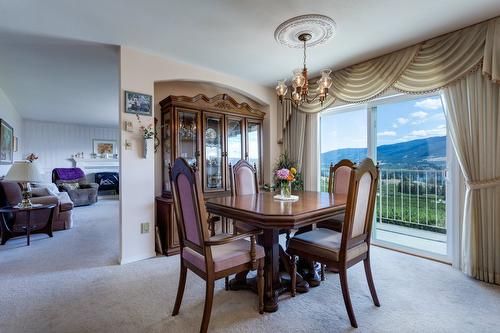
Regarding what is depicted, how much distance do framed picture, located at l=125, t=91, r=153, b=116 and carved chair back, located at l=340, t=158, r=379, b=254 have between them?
2423 millimetres

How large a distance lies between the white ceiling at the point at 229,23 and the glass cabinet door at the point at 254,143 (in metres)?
1.25

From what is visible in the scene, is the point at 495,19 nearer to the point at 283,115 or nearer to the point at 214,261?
the point at 283,115

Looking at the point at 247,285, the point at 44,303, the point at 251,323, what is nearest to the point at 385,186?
the point at 247,285

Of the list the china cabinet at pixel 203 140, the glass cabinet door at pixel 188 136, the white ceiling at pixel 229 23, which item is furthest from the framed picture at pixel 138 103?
the white ceiling at pixel 229 23

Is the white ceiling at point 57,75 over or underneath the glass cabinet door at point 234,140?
over

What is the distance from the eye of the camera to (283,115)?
4.27 metres

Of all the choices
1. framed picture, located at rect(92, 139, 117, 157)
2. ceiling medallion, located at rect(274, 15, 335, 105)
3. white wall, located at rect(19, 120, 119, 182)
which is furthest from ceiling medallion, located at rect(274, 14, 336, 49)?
framed picture, located at rect(92, 139, 117, 157)

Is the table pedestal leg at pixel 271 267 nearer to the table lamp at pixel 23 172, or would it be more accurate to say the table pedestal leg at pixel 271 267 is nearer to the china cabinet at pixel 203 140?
the china cabinet at pixel 203 140

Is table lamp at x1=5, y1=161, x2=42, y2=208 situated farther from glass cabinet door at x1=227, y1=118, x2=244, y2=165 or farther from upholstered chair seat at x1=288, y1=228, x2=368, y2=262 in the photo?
upholstered chair seat at x1=288, y1=228, x2=368, y2=262

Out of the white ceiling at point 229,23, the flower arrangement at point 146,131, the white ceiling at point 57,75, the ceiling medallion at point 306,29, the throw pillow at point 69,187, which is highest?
the white ceiling at point 57,75

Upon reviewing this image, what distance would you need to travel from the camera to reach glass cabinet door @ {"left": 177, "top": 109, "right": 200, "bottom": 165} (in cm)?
330

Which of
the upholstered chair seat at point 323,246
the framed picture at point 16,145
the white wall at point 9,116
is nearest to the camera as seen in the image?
the upholstered chair seat at point 323,246

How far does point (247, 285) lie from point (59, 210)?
12.4 ft

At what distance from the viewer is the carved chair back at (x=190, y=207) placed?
1.53m
